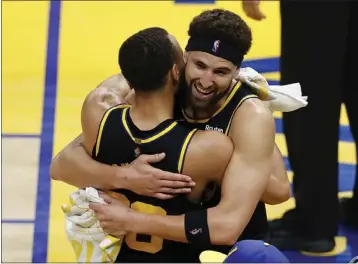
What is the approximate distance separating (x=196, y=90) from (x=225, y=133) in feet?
0.64

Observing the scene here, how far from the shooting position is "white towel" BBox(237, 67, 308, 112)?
12.7ft

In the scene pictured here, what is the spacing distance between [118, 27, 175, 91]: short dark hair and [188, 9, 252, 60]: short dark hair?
0.16 m

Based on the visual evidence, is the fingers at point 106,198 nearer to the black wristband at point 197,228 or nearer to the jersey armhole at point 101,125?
the jersey armhole at point 101,125

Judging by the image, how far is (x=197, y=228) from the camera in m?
3.66

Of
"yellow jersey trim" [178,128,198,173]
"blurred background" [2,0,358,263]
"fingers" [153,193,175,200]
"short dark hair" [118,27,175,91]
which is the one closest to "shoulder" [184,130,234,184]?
"yellow jersey trim" [178,128,198,173]

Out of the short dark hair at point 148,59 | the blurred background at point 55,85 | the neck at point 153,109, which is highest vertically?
the short dark hair at point 148,59

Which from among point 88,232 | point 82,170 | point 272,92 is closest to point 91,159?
point 82,170

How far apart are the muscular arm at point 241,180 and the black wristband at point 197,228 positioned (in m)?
0.02

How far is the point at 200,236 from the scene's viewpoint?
12.0 feet

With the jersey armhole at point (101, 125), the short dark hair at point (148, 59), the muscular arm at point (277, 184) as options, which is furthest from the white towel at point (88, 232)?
the muscular arm at point (277, 184)

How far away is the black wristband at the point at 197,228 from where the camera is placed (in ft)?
12.0

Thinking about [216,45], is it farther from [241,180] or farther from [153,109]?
[241,180]

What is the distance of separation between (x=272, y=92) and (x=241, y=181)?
0.54m

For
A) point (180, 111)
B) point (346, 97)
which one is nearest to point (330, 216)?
point (346, 97)
